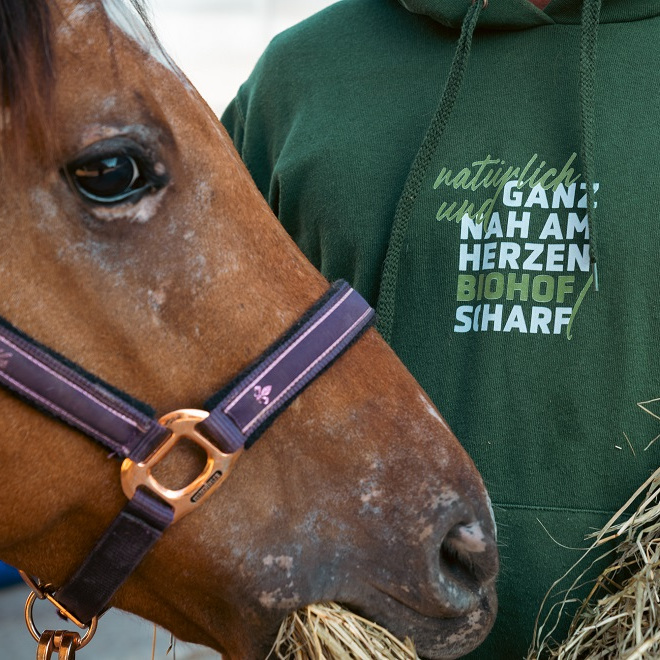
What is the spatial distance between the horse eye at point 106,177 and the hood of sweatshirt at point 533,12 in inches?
29.6

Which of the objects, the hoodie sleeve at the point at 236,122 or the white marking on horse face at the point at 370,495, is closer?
the white marking on horse face at the point at 370,495

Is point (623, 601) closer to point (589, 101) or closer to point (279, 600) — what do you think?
point (279, 600)

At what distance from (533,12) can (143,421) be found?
1.05 metres

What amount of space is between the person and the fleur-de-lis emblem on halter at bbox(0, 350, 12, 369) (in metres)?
0.68

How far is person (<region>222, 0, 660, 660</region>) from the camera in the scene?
4.90ft

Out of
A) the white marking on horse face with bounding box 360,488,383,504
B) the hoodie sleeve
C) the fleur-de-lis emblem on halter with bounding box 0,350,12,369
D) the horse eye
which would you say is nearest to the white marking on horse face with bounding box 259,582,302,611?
the white marking on horse face with bounding box 360,488,383,504

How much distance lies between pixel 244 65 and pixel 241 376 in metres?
5.61

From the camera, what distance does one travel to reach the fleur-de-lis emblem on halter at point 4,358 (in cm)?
122

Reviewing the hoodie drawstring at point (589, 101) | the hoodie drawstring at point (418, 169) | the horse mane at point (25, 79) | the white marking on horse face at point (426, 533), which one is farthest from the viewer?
the hoodie drawstring at point (418, 169)

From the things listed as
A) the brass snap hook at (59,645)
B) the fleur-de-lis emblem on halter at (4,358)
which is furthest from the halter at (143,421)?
the brass snap hook at (59,645)

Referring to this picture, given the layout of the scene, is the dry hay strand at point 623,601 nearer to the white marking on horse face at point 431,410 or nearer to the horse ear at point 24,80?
the white marking on horse face at point 431,410

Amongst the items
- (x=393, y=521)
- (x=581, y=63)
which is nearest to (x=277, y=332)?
(x=393, y=521)

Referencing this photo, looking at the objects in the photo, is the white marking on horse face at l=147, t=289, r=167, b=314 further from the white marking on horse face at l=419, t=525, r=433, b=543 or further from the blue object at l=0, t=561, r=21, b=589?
the blue object at l=0, t=561, r=21, b=589

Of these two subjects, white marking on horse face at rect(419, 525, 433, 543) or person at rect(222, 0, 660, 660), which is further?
person at rect(222, 0, 660, 660)
